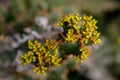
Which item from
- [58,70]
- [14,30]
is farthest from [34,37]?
[14,30]

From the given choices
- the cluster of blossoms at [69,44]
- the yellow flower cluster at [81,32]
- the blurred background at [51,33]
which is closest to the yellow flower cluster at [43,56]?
the cluster of blossoms at [69,44]

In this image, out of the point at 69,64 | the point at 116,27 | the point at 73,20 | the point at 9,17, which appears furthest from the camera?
the point at 116,27

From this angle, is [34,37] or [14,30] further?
[14,30]

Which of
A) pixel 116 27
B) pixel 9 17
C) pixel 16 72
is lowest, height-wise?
pixel 16 72

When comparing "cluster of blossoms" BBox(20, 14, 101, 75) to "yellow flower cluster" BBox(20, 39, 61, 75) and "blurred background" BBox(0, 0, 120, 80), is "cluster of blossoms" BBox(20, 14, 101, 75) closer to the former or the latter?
"yellow flower cluster" BBox(20, 39, 61, 75)

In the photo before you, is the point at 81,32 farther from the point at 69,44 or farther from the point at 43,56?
the point at 43,56

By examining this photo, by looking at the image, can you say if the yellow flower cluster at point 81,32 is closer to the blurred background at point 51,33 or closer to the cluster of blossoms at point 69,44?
the cluster of blossoms at point 69,44

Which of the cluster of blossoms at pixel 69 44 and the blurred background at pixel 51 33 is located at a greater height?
the blurred background at pixel 51 33

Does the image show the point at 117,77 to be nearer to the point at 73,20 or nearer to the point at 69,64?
the point at 69,64
